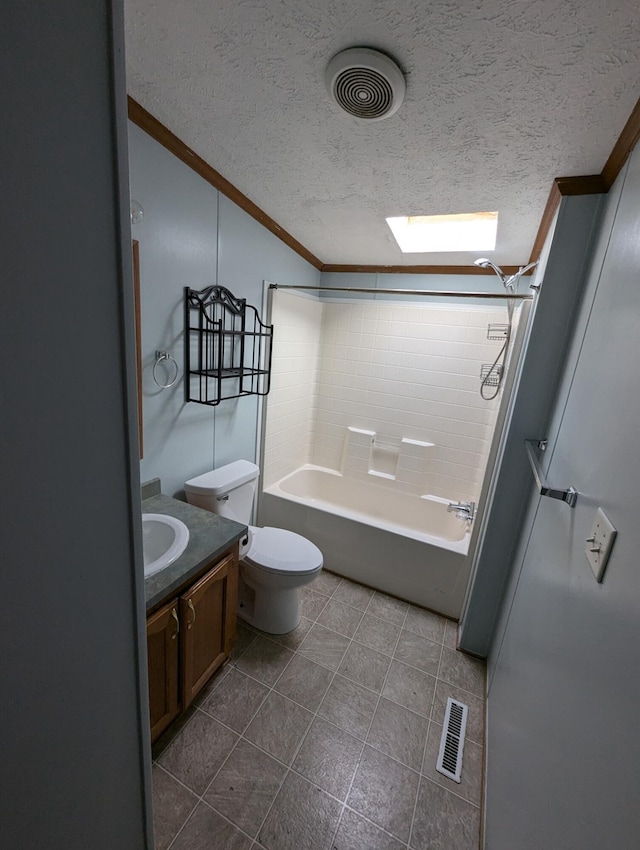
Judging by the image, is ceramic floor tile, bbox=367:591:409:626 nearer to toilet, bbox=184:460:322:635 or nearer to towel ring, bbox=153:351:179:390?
toilet, bbox=184:460:322:635

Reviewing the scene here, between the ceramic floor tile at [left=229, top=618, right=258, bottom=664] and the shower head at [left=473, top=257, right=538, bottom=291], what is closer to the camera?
the shower head at [left=473, top=257, right=538, bottom=291]

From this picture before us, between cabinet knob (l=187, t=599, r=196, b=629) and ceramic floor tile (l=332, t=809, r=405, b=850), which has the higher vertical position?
cabinet knob (l=187, t=599, r=196, b=629)

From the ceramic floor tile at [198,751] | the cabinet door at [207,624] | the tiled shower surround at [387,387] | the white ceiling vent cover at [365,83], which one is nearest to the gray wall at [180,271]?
the tiled shower surround at [387,387]

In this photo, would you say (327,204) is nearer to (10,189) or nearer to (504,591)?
(10,189)

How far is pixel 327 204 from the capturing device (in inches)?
71.1

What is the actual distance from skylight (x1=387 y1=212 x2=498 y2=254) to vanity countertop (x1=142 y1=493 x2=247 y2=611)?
1.84 metres

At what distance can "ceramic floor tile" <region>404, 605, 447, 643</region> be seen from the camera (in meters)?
2.06

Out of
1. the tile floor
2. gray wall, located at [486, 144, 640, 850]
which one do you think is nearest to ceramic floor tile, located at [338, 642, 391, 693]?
the tile floor

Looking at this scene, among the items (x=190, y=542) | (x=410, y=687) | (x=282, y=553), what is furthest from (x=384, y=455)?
(x=190, y=542)

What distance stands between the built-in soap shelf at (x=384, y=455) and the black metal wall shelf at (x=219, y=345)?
3.73ft

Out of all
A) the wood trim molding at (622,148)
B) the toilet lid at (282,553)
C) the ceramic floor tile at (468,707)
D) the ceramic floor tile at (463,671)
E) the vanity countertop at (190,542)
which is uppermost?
the wood trim molding at (622,148)

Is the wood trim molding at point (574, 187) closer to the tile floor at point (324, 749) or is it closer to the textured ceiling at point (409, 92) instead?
the textured ceiling at point (409, 92)

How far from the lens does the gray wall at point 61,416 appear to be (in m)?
0.38

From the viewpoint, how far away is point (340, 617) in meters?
2.13
